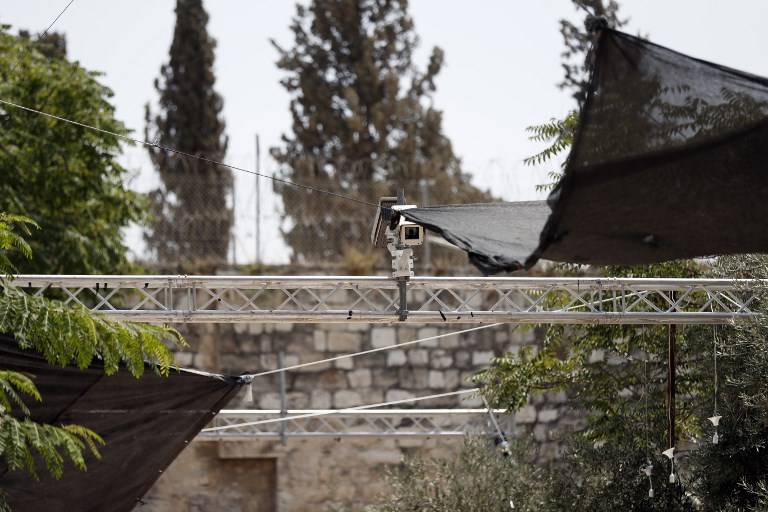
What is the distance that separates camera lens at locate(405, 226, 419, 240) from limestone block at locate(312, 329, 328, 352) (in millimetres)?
5946

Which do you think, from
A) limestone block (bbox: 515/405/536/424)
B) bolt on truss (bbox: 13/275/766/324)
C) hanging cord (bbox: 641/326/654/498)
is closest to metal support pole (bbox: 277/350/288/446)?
limestone block (bbox: 515/405/536/424)

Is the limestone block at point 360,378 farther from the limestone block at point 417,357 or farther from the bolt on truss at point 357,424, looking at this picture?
the limestone block at point 417,357

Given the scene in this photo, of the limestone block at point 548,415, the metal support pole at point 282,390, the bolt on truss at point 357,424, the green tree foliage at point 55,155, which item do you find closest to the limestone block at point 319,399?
the bolt on truss at point 357,424

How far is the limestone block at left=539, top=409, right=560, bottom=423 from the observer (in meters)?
14.8

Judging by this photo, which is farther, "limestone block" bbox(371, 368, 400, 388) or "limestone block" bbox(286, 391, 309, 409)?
"limestone block" bbox(371, 368, 400, 388)

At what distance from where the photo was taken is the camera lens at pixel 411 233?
8.72 meters

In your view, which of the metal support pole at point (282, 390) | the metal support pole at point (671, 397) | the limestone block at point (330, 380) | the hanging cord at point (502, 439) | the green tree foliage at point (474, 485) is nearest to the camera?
the metal support pole at point (671, 397)

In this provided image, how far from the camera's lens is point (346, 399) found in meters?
14.5

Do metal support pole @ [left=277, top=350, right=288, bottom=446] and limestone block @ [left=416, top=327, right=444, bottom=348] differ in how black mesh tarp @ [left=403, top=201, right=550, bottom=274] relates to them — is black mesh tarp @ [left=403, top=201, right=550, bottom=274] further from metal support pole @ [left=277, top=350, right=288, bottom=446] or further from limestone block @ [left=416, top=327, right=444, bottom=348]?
limestone block @ [left=416, top=327, right=444, bottom=348]

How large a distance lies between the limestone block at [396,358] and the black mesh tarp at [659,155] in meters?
8.63

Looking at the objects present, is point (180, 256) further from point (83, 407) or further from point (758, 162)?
point (758, 162)

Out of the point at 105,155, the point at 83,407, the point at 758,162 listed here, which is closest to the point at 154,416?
the point at 83,407

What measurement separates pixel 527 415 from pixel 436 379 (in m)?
1.15

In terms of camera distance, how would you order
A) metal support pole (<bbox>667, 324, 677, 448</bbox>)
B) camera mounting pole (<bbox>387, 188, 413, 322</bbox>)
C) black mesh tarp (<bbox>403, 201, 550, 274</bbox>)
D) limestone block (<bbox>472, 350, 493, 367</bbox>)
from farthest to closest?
1. limestone block (<bbox>472, 350, 493, 367</bbox>)
2. metal support pole (<bbox>667, 324, 677, 448</bbox>)
3. camera mounting pole (<bbox>387, 188, 413, 322</bbox>)
4. black mesh tarp (<bbox>403, 201, 550, 274</bbox>)
